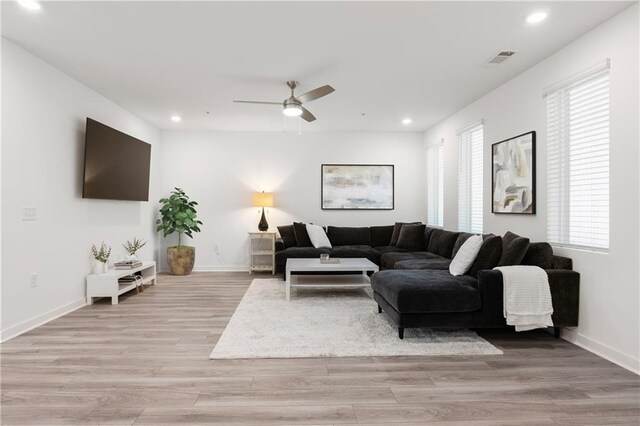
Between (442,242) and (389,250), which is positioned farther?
(389,250)

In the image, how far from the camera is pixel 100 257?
15.3 feet

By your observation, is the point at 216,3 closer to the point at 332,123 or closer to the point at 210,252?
the point at 332,123

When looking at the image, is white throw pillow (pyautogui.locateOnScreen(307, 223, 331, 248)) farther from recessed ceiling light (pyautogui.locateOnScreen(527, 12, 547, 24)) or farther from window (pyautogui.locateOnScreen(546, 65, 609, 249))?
recessed ceiling light (pyautogui.locateOnScreen(527, 12, 547, 24))

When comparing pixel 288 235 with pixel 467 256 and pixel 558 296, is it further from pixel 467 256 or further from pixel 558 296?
pixel 558 296

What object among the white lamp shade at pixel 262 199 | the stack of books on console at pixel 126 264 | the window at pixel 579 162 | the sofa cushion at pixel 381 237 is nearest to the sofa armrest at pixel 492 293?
the window at pixel 579 162

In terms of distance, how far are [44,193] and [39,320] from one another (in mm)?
1278

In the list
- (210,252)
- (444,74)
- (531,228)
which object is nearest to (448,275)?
(531,228)

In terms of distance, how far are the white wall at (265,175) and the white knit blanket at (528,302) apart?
13.5 ft

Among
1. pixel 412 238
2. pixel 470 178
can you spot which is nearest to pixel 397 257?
pixel 412 238

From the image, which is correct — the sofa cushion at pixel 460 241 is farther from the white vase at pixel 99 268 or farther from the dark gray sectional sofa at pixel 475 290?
the white vase at pixel 99 268

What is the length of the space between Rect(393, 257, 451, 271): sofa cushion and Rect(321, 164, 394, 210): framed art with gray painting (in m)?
2.37

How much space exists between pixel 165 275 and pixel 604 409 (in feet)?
20.4

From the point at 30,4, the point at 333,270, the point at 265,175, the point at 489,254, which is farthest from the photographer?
the point at 265,175

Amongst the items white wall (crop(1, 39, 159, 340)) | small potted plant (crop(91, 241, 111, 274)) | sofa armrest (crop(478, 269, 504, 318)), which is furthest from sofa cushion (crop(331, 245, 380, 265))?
white wall (crop(1, 39, 159, 340))
